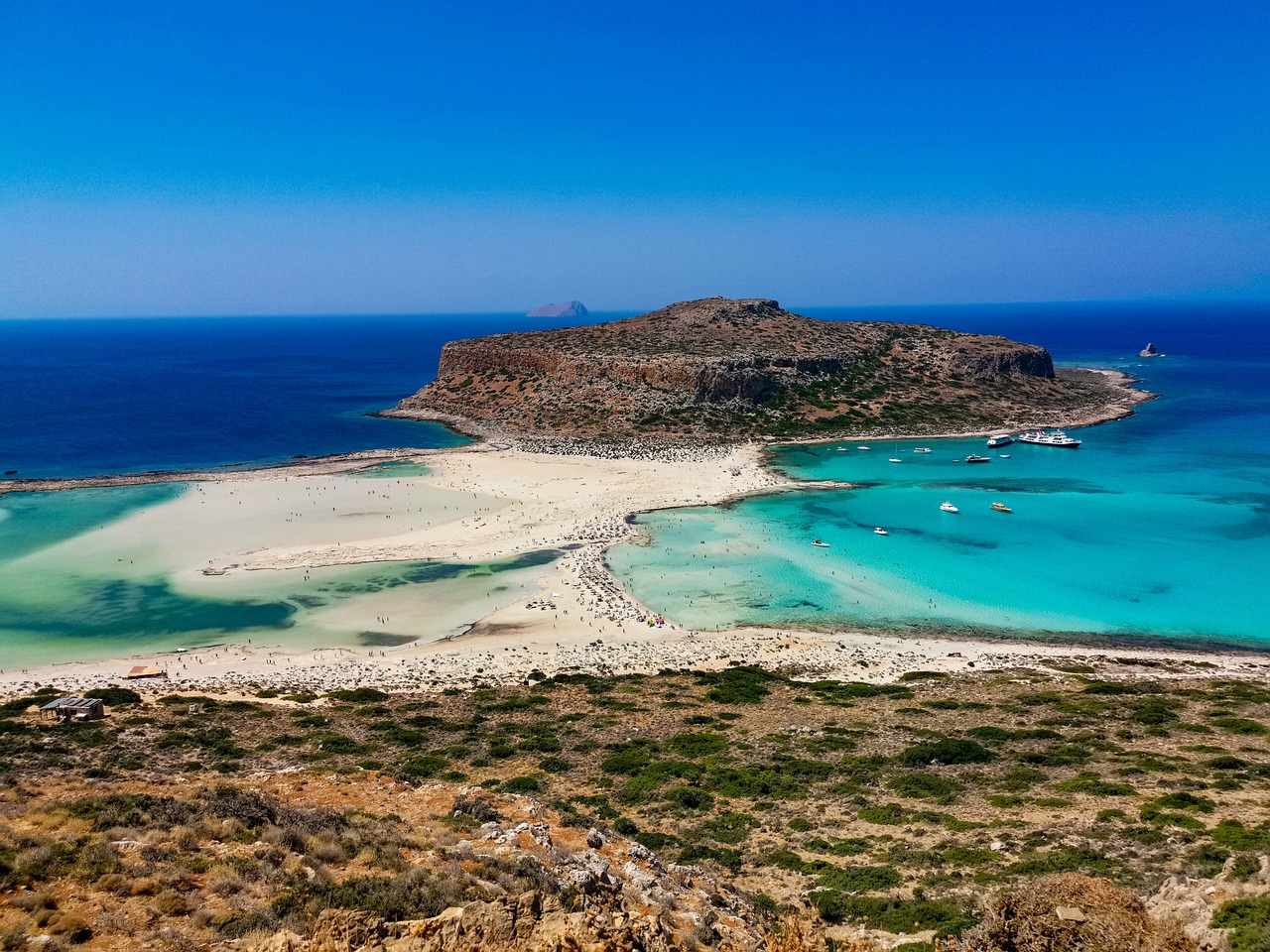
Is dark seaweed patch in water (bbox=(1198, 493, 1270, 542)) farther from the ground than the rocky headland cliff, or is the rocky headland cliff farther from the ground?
the rocky headland cliff

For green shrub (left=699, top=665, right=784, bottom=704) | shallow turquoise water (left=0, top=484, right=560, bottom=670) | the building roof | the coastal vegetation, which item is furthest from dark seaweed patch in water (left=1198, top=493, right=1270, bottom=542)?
the building roof

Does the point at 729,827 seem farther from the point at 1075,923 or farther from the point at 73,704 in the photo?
the point at 73,704

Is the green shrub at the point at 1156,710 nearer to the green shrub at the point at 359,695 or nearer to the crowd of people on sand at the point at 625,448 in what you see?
the green shrub at the point at 359,695

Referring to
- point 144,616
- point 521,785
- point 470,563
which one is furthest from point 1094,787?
point 144,616

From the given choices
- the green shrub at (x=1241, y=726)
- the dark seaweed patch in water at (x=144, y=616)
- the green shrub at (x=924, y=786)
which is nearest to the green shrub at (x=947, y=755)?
the green shrub at (x=924, y=786)

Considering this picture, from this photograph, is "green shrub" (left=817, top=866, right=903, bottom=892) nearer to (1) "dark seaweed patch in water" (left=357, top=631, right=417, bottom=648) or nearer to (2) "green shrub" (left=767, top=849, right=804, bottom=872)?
(2) "green shrub" (left=767, top=849, right=804, bottom=872)

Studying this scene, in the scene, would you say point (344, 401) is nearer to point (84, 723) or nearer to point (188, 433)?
point (188, 433)
